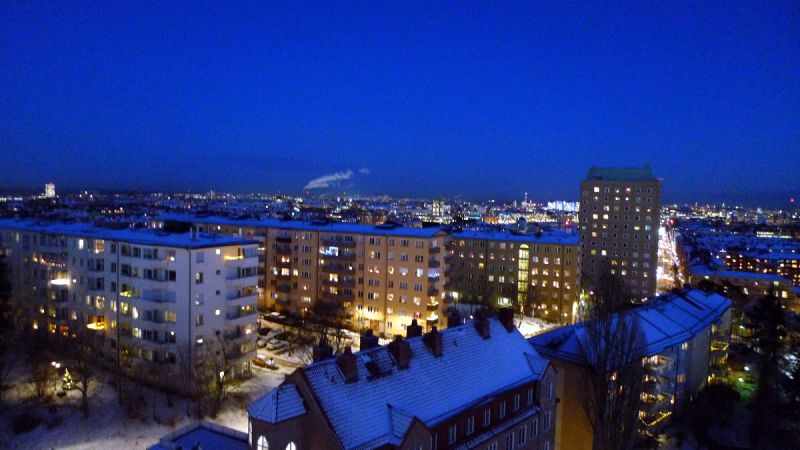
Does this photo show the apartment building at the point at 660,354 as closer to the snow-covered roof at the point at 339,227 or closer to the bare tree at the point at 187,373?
the bare tree at the point at 187,373

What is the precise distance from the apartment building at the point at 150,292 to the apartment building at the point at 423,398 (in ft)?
70.5

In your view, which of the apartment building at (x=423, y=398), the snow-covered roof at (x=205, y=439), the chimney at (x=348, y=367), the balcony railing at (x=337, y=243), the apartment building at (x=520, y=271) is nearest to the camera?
the apartment building at (x=423, y=398)

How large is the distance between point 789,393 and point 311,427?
120ft

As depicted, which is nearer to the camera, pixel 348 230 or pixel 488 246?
pixel 348 230

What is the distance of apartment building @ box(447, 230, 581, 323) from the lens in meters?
76.8

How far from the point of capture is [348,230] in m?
66.3

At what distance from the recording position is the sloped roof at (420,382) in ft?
65.0

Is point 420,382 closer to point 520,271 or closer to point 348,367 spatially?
point 348,367

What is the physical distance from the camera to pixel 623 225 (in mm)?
94750

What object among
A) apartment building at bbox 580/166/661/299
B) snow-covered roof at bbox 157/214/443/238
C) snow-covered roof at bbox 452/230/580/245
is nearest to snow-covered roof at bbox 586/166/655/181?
apartment building at bbox 580/166/661/299

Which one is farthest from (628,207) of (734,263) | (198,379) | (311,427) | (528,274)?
(311,427)

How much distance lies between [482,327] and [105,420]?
82.7ft

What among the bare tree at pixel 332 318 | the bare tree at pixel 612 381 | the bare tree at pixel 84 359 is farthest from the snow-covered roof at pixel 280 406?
the bare tree at pixel 332 318

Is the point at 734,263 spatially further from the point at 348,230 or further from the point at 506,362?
the point at 506,362
